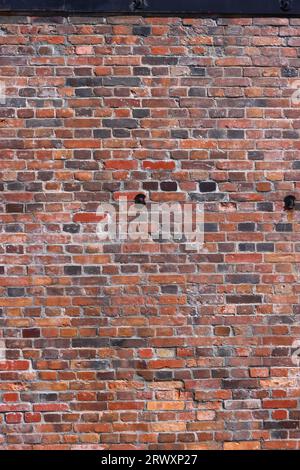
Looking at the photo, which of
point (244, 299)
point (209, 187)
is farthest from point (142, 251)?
point (244, 299)

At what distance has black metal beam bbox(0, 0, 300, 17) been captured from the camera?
3.69m

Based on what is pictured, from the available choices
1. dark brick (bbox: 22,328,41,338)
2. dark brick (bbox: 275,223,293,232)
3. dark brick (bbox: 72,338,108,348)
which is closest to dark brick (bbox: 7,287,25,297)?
dark brick (bbox: 22,328,41,338)

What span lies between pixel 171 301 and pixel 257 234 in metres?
0.68

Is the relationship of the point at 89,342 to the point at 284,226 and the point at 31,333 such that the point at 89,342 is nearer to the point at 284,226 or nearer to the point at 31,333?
the point at 31,333

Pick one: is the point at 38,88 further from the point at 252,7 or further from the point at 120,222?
the point at 252,7

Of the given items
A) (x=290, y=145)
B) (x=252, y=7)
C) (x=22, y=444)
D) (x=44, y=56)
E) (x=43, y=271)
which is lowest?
(x=22, y=444)

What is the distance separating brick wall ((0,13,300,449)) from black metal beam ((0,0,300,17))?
61 millimetres

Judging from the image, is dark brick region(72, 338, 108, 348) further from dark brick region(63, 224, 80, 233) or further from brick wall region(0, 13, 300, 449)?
dark brick region(63, 224, 80, 233)

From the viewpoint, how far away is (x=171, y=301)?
3.70 meters

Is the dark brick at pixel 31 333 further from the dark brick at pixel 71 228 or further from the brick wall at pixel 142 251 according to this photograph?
the dark brick at pixel 71 228

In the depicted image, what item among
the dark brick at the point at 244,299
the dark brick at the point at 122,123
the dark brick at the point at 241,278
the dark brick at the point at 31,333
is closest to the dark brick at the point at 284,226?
the dark brick at the point at 241,278

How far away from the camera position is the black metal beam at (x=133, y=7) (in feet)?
12.1

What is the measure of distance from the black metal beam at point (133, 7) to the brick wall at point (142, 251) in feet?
0.20

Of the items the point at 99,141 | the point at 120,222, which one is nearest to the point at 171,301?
the point at 120,222
